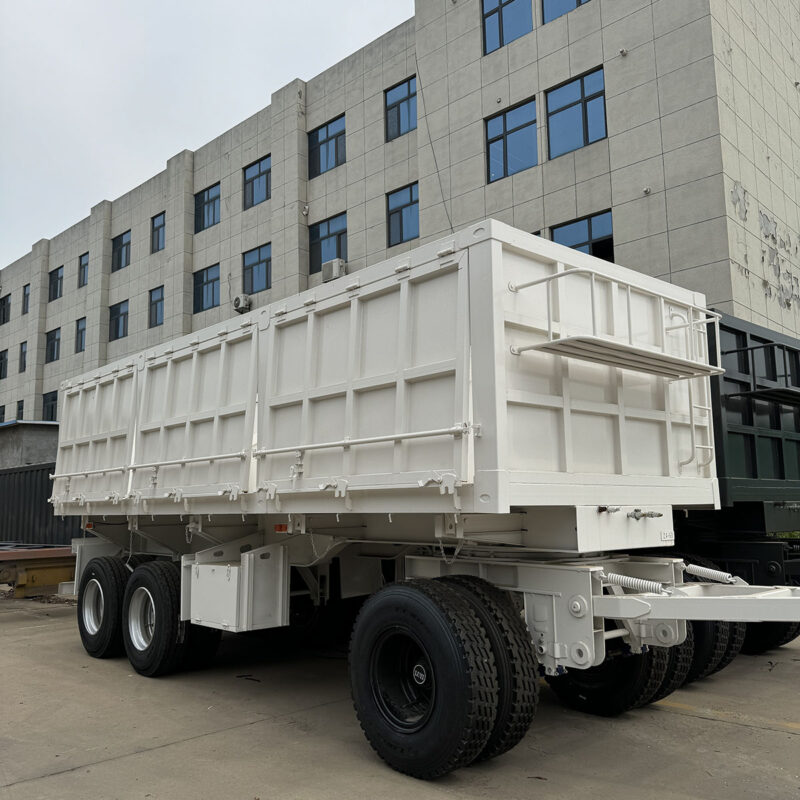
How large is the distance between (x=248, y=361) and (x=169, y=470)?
1.58 meters

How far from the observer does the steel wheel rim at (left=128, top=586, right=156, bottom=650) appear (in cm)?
792

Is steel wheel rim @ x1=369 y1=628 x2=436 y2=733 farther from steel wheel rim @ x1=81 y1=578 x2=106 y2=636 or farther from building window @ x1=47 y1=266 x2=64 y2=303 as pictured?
building window @ x1=47 y1=266 x2=64 y2=303

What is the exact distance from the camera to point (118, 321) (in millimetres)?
32438

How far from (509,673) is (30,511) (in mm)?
13048

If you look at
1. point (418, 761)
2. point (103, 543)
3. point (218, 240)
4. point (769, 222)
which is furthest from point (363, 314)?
point (218, 240)

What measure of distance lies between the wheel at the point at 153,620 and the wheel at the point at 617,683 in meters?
3.68

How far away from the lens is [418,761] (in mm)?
4703

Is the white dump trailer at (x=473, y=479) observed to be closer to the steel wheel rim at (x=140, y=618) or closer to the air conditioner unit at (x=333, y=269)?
the steel wheel rim at (x=140, y=618)

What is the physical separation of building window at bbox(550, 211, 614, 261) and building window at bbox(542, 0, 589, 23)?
469cm

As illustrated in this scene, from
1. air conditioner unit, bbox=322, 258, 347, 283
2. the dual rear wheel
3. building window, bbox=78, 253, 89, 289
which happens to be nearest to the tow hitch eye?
the dual rear wheel

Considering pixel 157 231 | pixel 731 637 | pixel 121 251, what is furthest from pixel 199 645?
pixel 121 251

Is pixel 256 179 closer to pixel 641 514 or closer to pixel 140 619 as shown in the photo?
pixel 140 619

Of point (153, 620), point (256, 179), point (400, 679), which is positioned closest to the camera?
point (400, 679)

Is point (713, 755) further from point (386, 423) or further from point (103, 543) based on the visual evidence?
point (103, 543)
